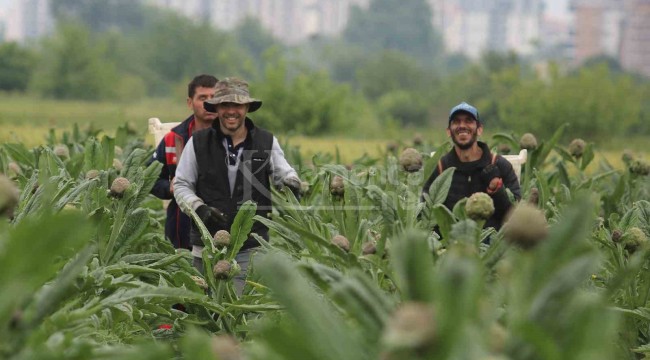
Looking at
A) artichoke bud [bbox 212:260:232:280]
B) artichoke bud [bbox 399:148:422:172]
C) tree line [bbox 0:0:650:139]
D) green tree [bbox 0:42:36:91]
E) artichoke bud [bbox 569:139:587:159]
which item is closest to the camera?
artichoke bud [bbox 399:148:422:172]

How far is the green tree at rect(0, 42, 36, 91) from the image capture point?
5811cm

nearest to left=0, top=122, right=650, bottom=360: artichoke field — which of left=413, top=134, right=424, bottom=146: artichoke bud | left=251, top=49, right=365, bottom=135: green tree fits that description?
left=413, top=134, right=424, bottom=146: artichoke bud

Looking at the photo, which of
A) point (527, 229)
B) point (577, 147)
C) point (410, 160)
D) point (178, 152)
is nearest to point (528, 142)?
point (577, 147)

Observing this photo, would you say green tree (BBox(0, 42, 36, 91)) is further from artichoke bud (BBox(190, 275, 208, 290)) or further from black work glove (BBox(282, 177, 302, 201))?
artichoke bud (BBox(190, 275, 208, 290))

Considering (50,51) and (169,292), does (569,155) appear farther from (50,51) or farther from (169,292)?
(50,51)

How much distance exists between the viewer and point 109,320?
170 inches

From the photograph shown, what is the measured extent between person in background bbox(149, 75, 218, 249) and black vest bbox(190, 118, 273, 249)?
507 mm

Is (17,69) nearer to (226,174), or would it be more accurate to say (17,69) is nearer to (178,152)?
(178,152)

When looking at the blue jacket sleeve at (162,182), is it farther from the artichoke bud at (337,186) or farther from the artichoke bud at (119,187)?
the artichoke bud at (337,186)

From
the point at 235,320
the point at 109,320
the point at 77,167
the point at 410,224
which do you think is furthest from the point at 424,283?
the point at 77,167

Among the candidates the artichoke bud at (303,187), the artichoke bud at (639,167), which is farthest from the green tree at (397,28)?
the artichoke bud at (303,187)

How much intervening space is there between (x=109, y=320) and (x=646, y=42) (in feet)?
477

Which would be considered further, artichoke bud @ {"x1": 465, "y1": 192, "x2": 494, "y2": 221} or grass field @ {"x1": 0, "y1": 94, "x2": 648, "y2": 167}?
grass field @ {"x1": 0, "y1": 94, "x2": 648, "y2": 167}

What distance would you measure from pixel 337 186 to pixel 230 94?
1.09 m
